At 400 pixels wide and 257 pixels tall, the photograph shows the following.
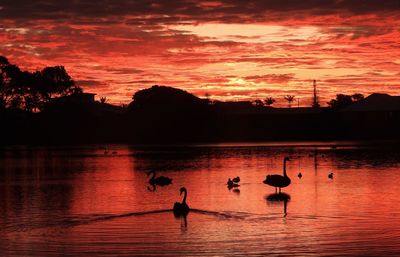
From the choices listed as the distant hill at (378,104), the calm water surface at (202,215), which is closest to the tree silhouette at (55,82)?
the distant hill at (378,104)

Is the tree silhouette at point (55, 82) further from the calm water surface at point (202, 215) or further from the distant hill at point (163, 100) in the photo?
the calm water surface at point (202, 215)

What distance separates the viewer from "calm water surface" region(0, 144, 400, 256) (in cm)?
1958

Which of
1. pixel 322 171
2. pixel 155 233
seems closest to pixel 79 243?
pixel 155 233

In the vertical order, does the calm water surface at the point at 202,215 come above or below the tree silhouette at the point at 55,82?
below

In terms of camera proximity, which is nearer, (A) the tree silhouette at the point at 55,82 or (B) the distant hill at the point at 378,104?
(A) the tree silhouette at the point at 55,82

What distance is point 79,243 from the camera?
20.5m

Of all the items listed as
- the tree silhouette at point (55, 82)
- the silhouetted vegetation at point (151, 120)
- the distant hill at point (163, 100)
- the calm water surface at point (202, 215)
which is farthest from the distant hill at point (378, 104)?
the calm water surface at point (202, 215)

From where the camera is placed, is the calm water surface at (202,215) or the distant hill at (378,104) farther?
the distant hill at (378,104)

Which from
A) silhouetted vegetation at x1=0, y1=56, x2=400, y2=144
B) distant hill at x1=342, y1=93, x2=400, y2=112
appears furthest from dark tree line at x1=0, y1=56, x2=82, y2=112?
distant hill at x1=342, y1=93, x2=400, y2=112

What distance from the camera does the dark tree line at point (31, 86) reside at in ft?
326

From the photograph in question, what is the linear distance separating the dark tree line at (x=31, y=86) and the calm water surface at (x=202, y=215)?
2175 inches

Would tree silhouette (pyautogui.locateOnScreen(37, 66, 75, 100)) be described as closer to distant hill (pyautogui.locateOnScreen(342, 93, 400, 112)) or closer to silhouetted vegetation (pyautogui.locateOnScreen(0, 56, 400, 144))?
silhouetted vegetation (pyautogui.locateOnScreen(0, 56, 400, 144))

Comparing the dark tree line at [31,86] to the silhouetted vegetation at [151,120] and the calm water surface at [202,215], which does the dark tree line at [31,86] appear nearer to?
the silhouetted vegetation at [151,120]

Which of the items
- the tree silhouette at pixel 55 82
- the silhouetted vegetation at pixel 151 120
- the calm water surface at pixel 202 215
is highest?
the tree silhouette at pixel 55 82
